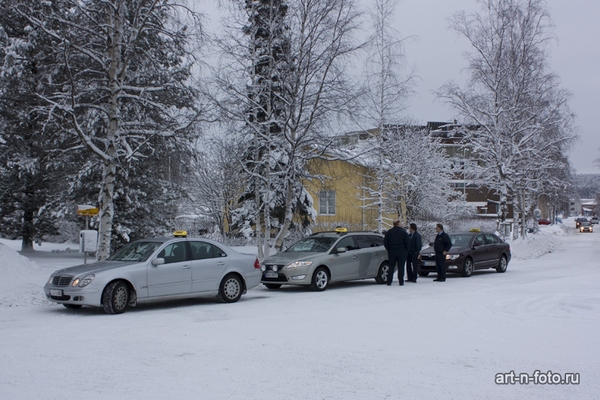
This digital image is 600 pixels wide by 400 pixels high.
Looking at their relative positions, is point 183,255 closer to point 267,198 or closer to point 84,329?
point 84,329

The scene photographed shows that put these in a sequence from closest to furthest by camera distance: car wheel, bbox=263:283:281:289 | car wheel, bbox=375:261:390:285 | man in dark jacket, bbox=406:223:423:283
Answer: car wheel, bbox=263:283:281:289
car wheel, bbox=375:261:390:285
man in dark jacket, bbox=406:223:423:283

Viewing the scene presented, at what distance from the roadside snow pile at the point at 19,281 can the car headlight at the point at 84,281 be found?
7.71 ft

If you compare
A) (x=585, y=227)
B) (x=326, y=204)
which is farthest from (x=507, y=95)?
(x=585, y=227)

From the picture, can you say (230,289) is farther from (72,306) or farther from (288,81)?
(288,81)

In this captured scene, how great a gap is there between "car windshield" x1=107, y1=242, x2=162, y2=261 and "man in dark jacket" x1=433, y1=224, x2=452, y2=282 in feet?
29.4

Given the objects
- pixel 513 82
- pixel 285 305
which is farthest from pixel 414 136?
pixel 285 305

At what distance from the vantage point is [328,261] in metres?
16.0

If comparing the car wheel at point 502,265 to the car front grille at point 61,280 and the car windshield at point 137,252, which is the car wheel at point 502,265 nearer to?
the car windshield at point 137,252

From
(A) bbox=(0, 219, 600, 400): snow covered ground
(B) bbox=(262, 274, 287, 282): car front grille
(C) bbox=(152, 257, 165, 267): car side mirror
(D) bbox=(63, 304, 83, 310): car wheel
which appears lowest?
(A) bbox=(0, 219, 600, 400): snow covered ground

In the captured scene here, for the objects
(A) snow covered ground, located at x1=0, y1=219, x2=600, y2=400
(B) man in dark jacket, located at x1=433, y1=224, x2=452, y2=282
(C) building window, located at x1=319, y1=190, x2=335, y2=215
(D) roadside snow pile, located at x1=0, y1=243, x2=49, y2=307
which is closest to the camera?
(A) snow covered ground, located at x1=0, y1=219, x2=600, y2=400

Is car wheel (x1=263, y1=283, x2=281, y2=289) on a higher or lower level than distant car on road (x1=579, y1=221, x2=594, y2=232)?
lower

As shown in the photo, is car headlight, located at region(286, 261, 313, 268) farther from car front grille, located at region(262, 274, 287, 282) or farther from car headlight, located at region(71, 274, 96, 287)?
car headlight, located at region(71, 274, 96, 287)

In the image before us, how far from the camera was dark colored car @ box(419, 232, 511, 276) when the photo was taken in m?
20.0

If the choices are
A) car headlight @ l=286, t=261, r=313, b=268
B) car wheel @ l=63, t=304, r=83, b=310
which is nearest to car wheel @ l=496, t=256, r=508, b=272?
car headlight @ l=286, t=261, r=313, b=268
